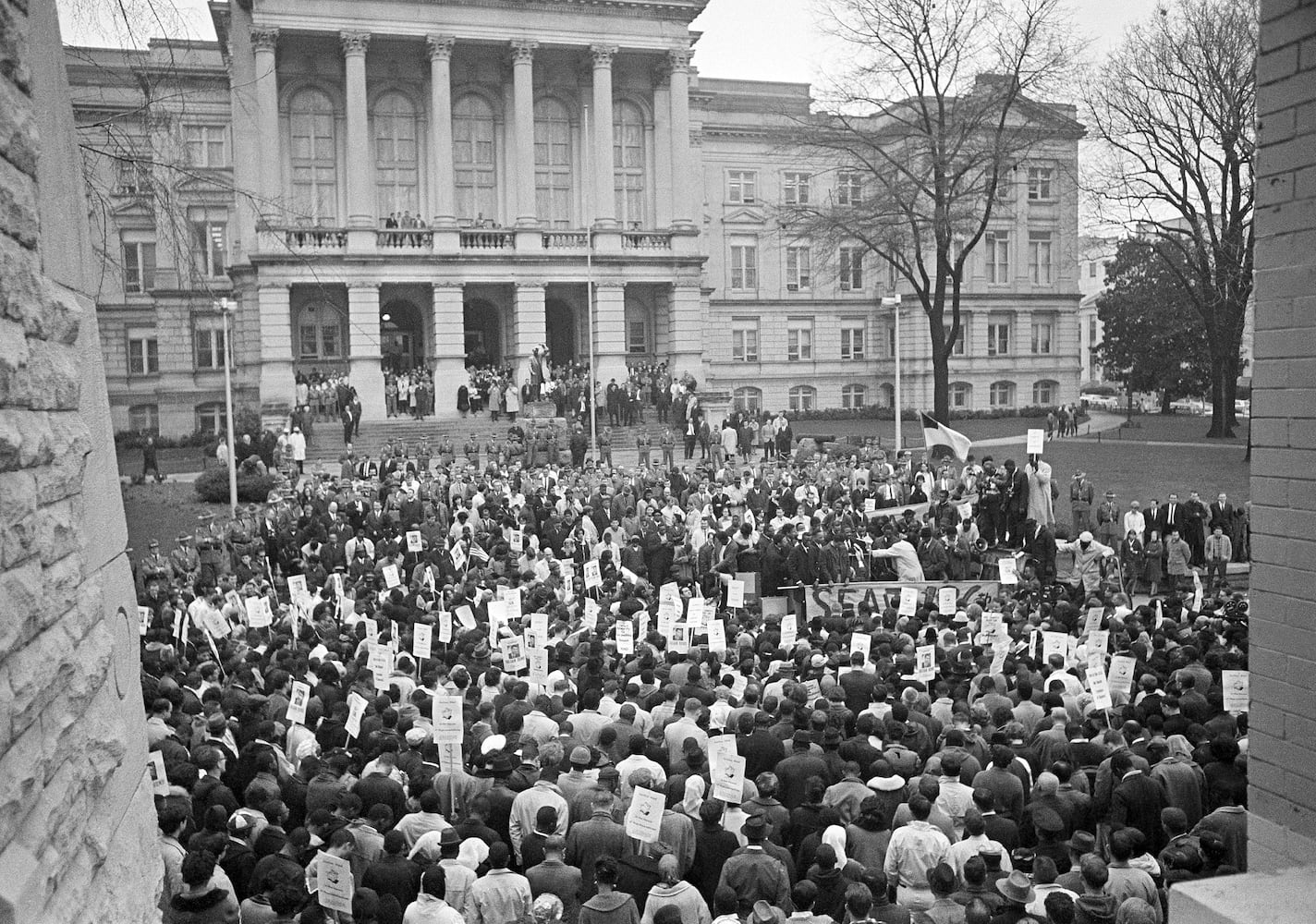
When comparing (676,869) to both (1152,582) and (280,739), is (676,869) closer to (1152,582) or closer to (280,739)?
(280,739)

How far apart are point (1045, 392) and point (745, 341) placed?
18199mm

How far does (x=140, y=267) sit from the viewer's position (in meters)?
57.7

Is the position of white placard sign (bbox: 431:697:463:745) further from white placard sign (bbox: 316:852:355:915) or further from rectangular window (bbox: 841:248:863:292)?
rectangular window (bbox: 841:248:863:292)

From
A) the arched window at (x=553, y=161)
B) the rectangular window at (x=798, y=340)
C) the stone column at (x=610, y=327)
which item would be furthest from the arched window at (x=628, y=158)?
the rectangular window at (x=798, y=340)

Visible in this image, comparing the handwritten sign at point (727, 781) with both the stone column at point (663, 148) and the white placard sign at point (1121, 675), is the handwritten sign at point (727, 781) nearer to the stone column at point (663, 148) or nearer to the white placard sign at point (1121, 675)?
the white placard sign at point (1121, 675)

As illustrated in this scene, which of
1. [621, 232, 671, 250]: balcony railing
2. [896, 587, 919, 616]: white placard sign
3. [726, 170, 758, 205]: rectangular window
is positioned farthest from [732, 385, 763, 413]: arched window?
[896, 587, 919, 616]: white placard sign

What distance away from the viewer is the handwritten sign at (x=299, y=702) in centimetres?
1066

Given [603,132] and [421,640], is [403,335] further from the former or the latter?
[421,640]

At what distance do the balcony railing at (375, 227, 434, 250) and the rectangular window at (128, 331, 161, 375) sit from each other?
16.2 meters

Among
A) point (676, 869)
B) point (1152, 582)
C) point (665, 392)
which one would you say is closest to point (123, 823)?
point (676, 869)

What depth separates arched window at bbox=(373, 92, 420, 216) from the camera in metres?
52.8

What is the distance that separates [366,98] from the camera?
51.4 meters

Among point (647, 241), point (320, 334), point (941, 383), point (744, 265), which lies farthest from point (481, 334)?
point (941, 383)

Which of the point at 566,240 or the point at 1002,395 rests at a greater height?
the point at 566,240
